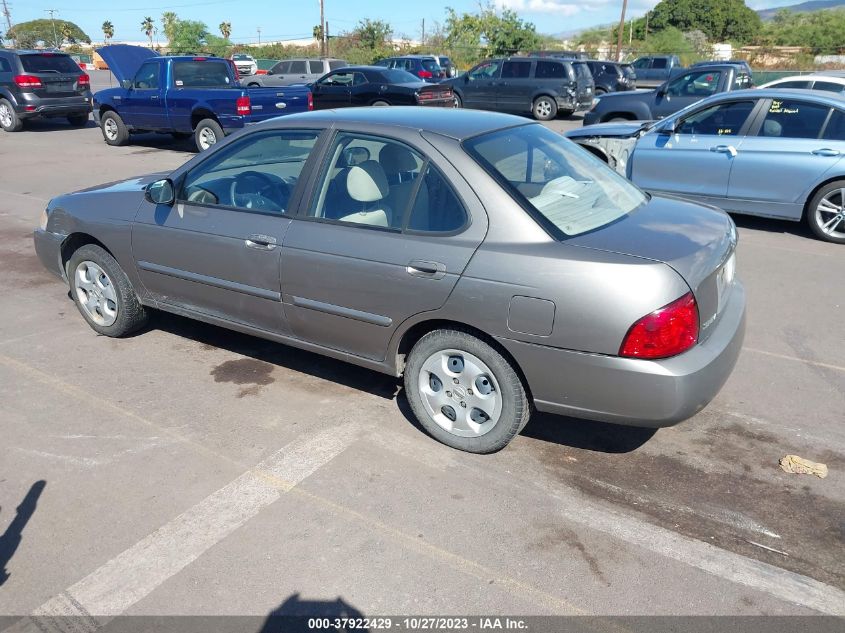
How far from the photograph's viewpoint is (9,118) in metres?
18.4

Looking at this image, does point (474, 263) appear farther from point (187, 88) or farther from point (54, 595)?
point (187, 88)

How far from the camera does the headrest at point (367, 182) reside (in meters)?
4.10

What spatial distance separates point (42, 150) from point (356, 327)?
1440cm

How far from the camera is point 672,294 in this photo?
324 cm

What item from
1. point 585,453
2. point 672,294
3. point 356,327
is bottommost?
point 585,453

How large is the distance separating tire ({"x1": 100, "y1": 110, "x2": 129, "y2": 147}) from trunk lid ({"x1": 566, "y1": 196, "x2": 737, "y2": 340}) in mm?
14563

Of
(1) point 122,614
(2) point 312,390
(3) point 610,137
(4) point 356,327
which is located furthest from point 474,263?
(3) point 610,137

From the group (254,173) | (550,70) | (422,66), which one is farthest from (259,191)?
(422,66)

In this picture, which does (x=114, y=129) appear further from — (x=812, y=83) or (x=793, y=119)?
(x=812, y=83)

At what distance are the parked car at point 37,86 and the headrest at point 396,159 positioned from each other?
1702cm

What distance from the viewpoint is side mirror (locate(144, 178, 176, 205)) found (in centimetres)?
468

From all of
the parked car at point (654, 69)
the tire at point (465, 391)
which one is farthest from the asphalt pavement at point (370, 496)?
the parked car at point (654, 69)

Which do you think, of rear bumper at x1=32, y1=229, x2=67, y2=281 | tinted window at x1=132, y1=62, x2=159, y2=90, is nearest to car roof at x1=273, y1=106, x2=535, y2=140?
rear bumper at x1=32, y1=229, x2=67, y2=281

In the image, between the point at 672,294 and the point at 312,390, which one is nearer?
the point at 672,294
